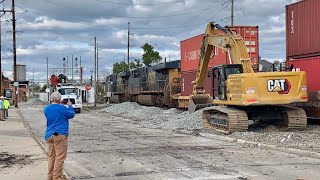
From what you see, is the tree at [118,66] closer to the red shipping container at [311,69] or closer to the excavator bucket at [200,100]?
the excavator bucket at [200,100]

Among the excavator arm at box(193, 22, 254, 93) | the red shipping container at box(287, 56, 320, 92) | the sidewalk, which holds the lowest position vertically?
the sidewalk

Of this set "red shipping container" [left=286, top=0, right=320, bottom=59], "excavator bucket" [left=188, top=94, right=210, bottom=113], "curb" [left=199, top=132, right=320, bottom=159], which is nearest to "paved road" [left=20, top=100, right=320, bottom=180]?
"curb" [left=199, top=132, right=320, bottom=159]

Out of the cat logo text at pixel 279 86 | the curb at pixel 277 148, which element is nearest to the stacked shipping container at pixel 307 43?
the cat logo text at pixel 279 86

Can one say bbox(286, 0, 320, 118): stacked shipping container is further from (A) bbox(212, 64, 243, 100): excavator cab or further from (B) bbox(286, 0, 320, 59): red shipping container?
(A) bbox(212, 64, 243, 100): excavator cab

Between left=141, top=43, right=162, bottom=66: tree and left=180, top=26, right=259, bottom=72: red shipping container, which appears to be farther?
left=141, top=43, right=162, bottom=66: tree

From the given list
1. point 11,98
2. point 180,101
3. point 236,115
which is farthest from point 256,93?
point 11,98

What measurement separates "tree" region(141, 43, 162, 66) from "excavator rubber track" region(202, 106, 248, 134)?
60.6m

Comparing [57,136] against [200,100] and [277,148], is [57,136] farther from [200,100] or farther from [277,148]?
[200,100]

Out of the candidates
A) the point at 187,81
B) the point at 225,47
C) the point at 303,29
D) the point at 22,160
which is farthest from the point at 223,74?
the point at 187,81

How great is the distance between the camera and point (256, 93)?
17.2 m

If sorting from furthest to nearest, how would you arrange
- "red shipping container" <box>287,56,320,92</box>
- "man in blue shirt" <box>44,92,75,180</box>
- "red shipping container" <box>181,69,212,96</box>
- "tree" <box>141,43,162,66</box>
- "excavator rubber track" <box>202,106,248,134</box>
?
"tree" <box>141,43,162,66</box>, "red shipping container" <box>181,69,212,96</box>, "red shipping container" <box>287,56,320,92</box>, "excavator rubber track" <box>202,106,248,134</box>, "man in blue shirt" <box>44,92,75,180</box>

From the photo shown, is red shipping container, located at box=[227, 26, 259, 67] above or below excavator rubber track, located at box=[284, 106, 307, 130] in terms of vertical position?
above

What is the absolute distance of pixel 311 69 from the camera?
18.9m

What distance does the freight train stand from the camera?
3462 cm
